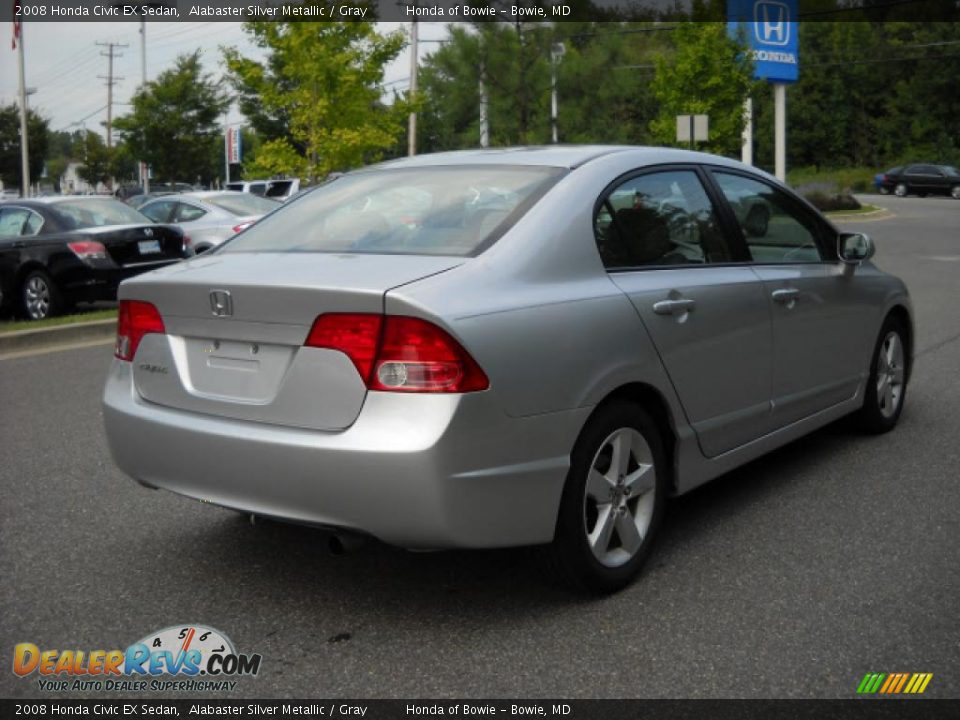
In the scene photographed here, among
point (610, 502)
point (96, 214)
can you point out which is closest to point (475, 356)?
point (610, 502)

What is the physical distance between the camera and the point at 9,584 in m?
4.06

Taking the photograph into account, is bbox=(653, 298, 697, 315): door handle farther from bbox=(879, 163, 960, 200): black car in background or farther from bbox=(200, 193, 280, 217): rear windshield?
bbox=(879, 163, 960, 200): black car in background

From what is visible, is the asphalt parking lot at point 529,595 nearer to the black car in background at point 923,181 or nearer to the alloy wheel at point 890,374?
the alloy wheel at point 890,374

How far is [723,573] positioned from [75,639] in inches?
87.2

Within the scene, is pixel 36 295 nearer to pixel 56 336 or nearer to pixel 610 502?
pixel 56 336

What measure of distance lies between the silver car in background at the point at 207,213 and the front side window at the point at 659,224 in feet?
40.3

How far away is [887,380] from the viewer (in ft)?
20.6

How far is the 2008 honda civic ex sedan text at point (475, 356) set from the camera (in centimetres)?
337

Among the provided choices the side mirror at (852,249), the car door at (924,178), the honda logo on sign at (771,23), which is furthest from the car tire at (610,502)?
the car door at (924,178)

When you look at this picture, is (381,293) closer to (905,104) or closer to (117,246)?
(117,246)

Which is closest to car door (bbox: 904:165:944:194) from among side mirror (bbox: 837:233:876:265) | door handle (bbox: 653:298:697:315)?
side mirror (bbox: 837:233:876:265)

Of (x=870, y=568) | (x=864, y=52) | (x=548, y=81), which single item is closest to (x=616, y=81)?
(x=548, y=81)

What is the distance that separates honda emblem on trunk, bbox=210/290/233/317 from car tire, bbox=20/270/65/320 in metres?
9.90

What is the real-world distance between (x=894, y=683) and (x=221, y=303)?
2327 mm
